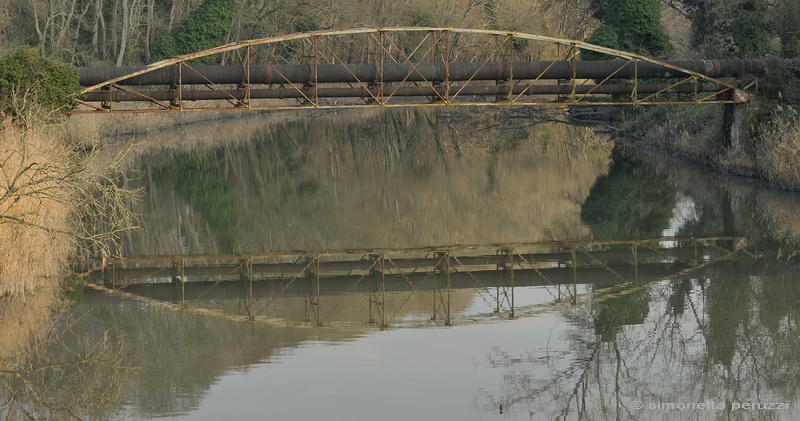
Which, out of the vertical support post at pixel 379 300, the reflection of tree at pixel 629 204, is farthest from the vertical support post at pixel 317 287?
the reflection of tree at pixel 629 204

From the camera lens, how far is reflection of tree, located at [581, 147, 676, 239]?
24056 millimetres

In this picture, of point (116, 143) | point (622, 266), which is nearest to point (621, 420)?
point (622, 266)

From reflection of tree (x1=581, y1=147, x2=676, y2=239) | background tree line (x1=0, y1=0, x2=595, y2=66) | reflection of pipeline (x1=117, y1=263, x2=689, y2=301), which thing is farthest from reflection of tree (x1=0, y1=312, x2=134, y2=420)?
background tree line (x1=0, y1=0, x2=595, y2=66)

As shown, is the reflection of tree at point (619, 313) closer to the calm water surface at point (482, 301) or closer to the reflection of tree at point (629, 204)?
the calm water surface at point (482, 301)

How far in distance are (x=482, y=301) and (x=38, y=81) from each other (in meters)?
12.8

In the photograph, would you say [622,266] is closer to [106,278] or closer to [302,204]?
[106,278]

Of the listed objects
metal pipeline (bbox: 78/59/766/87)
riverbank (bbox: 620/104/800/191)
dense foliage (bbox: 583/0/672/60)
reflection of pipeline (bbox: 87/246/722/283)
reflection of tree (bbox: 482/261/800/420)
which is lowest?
reflection of tree (bbox: 482/261/800/420)

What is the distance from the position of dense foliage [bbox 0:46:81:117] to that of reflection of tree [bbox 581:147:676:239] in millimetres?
12591

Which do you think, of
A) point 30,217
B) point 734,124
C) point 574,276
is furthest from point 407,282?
point 734,124

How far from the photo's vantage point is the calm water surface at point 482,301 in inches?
472

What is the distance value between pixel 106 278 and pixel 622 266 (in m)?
9.00

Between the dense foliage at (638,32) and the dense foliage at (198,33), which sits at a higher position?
the dense foliage at (198,33)

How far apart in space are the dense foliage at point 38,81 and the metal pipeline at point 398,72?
125 centimetres

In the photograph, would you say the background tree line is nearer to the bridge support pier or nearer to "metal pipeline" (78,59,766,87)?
the bridge support pier
